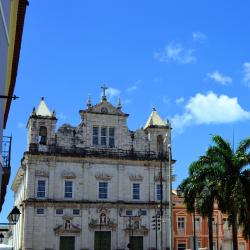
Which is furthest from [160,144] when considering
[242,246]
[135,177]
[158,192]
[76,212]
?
[242,246]

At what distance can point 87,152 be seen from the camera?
4906cm

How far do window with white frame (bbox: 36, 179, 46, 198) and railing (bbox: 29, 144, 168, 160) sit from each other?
2.72m

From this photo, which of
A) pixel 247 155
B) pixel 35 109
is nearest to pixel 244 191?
pixel 247 155

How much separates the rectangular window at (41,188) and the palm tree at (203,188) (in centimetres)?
1448

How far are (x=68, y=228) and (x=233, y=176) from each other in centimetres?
2075

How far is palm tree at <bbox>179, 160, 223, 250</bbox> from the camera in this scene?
33.5 metres

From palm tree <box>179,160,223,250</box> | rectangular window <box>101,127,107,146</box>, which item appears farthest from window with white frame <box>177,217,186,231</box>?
palm tree <box>179,160,223,250</box>

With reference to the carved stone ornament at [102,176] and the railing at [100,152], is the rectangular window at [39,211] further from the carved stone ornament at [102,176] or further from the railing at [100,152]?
the carved stone ornament at [102,176]

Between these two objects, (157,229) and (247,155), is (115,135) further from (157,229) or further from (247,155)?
(247,155)

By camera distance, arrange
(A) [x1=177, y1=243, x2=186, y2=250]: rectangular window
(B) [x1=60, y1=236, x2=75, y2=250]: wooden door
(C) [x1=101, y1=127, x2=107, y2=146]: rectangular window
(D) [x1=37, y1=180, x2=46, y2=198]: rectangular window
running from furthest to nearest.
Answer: (A) [x1=177, y1=243, x2=186, y2=250]: rectangular window < (C) [x1=101, y1=127, x2=107, y2=146]: rectangular window < (D) [x1=37, y1=180, x2=46, y2=198]: rectangular window < (B) [x1=60, y1=236, x2=75, y2=250]: wooden door

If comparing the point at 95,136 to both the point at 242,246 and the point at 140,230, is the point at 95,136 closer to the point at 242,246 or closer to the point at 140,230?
the point at 140,230

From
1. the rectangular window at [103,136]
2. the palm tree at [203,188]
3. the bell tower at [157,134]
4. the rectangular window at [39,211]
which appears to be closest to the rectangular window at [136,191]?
the bell tower at [157,134]

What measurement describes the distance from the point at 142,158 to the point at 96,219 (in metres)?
7.42

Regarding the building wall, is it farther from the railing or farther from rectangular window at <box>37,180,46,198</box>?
rectangular window at <box>37,180,46,198</box>
